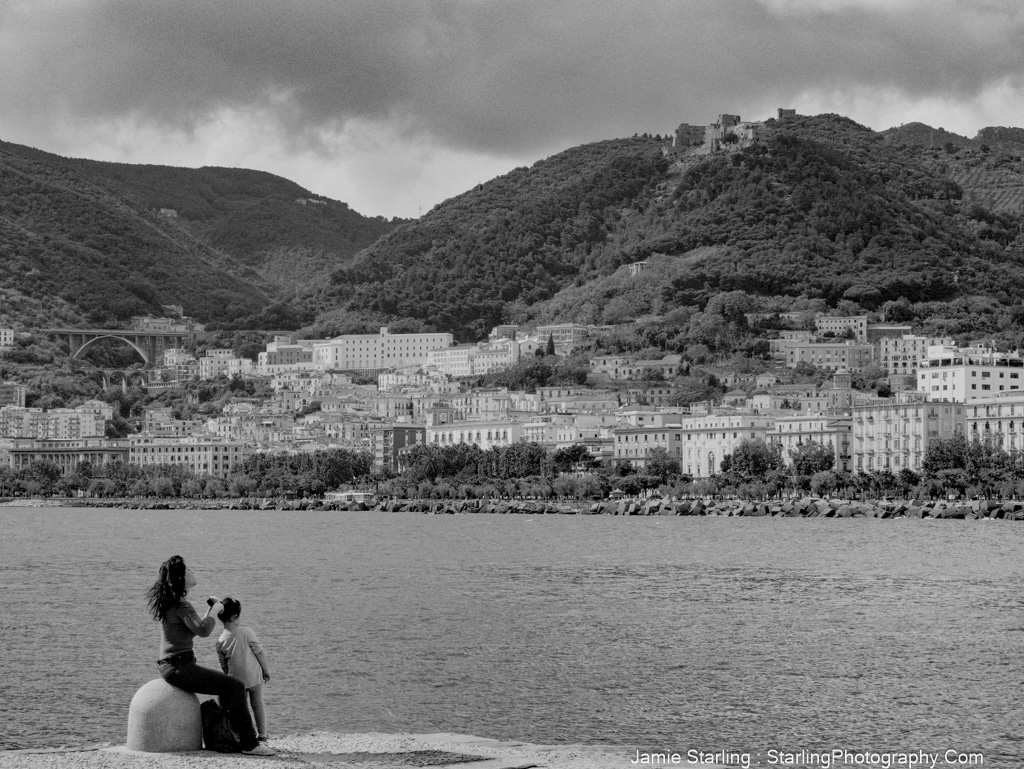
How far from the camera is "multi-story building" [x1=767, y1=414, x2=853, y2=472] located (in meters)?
118

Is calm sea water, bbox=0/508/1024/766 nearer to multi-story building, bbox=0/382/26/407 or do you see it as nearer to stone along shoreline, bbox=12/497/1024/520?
stone along shoreline, bbox=12/497/1024/520

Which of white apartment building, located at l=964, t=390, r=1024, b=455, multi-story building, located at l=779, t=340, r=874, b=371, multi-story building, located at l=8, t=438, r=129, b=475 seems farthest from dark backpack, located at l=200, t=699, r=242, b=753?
multi-story building, located at l=779, t=340, r=874, b=371

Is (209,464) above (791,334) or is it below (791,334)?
below

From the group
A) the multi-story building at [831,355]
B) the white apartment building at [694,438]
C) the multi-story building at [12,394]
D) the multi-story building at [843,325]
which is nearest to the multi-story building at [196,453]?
the multi-story building at [12,394]

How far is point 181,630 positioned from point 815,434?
10619cm

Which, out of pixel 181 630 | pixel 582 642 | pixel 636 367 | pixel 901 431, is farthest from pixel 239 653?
pixel 636 367

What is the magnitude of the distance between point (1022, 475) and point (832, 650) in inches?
2770

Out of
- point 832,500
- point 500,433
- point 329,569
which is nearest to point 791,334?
point 500,433

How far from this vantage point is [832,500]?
101750 millimetres

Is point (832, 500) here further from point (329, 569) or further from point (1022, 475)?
point (329, 569)

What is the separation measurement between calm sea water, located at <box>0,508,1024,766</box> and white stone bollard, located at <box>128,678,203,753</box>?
4979mm

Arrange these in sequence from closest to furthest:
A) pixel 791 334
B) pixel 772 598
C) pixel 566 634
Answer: pixel 566 634
pixel 772 598
pixel 791 334

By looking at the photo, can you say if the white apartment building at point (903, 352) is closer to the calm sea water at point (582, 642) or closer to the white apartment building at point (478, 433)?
the white apartment building at point (478, 433)

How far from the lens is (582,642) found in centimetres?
3319
